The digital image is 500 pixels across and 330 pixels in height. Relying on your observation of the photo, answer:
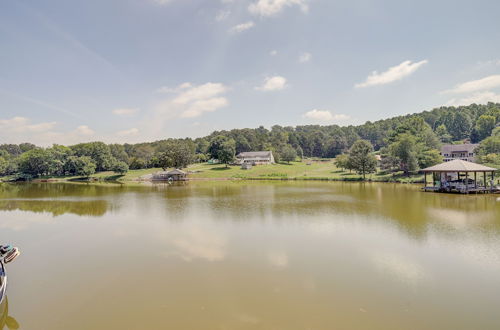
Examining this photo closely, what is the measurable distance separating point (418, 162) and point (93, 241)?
5167 centimetres

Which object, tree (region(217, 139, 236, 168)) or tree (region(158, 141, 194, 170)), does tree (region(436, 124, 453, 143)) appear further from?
tree (region(158, 141, 194, 170))

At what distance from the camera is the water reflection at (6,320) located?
8.54 meters

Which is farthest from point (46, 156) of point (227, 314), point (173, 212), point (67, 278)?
point (227, 314)

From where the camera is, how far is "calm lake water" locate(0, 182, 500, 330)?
8.47m

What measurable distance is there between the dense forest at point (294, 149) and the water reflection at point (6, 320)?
51143 millimetres

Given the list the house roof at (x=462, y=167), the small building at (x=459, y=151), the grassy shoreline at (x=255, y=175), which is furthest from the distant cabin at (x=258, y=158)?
the house roof at (x=462, y=167)

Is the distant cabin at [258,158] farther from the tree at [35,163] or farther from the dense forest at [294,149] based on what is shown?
the tree at [35,163]

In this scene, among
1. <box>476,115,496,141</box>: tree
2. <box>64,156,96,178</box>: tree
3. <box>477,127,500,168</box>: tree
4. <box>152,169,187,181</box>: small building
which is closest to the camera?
<box>477,127,500,168</box>: tree

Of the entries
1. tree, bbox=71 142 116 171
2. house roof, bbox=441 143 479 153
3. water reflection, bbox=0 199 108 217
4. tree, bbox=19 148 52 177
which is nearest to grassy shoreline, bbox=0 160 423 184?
tree, bbox=71 142 116 171

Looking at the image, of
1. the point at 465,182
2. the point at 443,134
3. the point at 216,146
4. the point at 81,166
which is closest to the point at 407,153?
the point at 465,182

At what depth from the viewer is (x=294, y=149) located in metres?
98.6

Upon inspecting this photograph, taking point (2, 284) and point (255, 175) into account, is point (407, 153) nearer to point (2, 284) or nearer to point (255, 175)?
point (255, 175)

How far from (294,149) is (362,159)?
4507 centimetres

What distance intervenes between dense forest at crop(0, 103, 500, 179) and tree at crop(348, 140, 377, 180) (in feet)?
1.51
